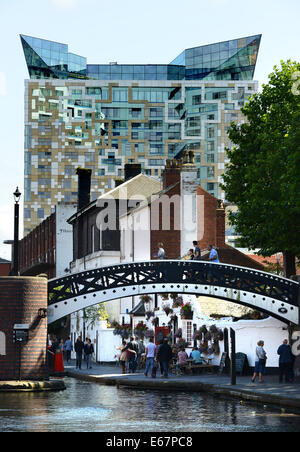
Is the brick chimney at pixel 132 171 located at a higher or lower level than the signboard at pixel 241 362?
higher

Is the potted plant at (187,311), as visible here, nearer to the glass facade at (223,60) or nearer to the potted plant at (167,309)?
the potted plant at (167,309)

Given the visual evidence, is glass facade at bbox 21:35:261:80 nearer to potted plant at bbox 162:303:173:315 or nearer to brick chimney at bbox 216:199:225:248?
brick chimney at bbox 216:199:225:248

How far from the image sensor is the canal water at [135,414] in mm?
18188

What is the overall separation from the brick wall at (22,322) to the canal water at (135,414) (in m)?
3.06

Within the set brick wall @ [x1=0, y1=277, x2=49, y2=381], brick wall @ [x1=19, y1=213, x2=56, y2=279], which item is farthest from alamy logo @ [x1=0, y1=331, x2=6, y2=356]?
brick wall @ [x1=19, y1=213, x2=56, y2=279]

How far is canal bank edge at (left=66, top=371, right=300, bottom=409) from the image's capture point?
24075 mm

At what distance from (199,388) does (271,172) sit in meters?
11.6

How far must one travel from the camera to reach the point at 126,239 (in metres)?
58.1

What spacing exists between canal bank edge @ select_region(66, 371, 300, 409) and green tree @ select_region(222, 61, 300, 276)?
27.0 ft

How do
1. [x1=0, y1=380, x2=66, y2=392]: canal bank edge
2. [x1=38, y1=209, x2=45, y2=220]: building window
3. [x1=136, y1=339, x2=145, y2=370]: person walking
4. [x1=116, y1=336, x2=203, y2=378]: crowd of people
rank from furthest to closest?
1. [x1=38, y1=209, x2=45, y2=220]: building window
2. [x1=136, y1=339, x2=145, y2=370]: person walking
3. [x1=116, y1=336, x2=203, y2=378]: crowd of people
4. [x1=0, y1=380, x2=66, y2=392]: canal bank edge

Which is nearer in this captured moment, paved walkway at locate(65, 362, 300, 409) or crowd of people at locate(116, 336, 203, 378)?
paved walkway at locate(65, 362, 300, 409)

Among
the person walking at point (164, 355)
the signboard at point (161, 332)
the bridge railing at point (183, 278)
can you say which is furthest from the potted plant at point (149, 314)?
the person walking at point (164, 355)

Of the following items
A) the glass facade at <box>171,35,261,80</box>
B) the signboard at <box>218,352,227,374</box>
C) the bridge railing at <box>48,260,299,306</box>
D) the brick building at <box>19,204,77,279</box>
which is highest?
the glass facade at <box>171,35,261,80</box>
